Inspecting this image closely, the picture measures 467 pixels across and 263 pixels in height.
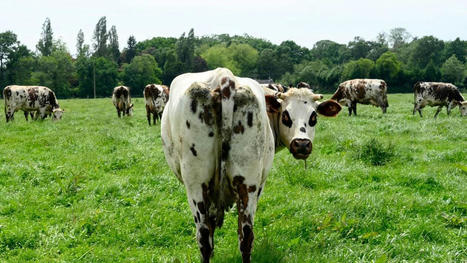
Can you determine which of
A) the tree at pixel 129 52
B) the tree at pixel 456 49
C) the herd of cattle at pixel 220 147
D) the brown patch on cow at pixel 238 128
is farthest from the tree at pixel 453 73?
the brown patch on cow at pixel 238 128

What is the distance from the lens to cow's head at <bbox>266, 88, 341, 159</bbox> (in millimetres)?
4336

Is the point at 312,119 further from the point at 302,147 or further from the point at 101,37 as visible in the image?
the point at 101,37

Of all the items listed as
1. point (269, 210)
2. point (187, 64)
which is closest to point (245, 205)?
point (269, 210)

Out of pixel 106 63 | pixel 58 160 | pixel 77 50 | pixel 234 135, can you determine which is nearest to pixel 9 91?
pixel 58 160

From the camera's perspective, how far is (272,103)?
4.52 meters

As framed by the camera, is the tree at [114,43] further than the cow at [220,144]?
Yes

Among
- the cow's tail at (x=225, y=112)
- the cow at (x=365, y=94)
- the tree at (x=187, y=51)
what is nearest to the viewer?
the cow's tail at (x=225, y=112)

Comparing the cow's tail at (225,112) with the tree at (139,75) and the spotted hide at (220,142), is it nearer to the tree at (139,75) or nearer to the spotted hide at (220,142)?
the spotted hide at (220,142)

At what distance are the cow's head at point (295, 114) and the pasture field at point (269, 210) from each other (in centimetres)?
127

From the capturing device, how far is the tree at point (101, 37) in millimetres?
91438

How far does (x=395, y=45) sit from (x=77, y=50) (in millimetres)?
103697

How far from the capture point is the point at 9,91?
20688 mm

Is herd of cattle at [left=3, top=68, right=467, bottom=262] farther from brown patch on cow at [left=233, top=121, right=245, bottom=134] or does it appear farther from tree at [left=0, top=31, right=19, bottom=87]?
tree at [left=0, top=31, right=19, bottom=87]

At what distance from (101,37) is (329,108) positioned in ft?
316
